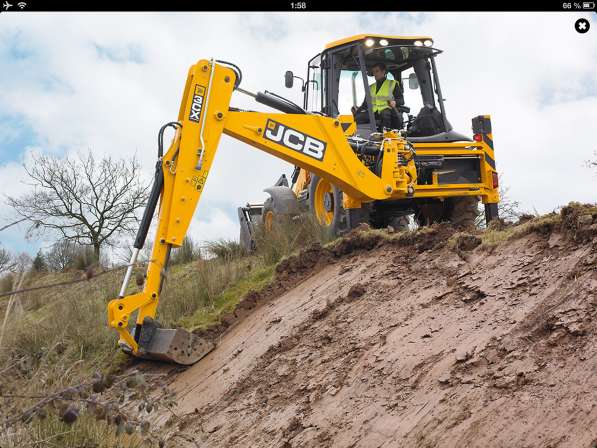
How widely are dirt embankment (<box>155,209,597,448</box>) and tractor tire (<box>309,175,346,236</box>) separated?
2010 mm

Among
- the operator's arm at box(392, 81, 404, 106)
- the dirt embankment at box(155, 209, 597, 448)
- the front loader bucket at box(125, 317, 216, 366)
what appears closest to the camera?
the dirt embankment at box(155, 209, 597, 448)

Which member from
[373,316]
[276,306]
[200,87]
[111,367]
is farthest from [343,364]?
[200,87]

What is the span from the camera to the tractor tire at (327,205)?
9.59 meters

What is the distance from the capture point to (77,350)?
8.32 meters

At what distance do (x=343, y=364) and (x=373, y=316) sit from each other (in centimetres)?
71

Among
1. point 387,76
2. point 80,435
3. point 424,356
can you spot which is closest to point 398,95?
point 387,76

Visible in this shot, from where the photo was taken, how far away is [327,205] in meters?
10.2

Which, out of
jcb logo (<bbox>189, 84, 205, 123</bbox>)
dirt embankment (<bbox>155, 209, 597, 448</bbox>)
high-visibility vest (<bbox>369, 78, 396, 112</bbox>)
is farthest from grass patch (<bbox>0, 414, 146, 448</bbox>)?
high-visibility vest (<bbox>369, 78, 396, 112</bbox>)

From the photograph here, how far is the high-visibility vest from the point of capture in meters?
10.2

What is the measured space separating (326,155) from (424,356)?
4185 mm

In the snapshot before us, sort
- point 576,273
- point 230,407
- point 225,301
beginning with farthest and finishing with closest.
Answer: point 225,301 → point 230,407 → point 576,273

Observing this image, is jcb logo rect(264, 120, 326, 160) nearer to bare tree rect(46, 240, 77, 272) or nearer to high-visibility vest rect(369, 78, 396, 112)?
high-visibility vest rect(369, 78, 396, 112)

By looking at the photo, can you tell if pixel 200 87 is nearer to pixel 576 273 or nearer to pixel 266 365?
pixel 266 365

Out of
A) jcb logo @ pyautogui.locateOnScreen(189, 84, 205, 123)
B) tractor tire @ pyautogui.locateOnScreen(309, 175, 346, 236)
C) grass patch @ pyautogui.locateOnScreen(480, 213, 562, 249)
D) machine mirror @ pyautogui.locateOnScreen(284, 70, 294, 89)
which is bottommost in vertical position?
grass patch @ pyautogui.locateOnScreen(480, 213, 562, 249)
